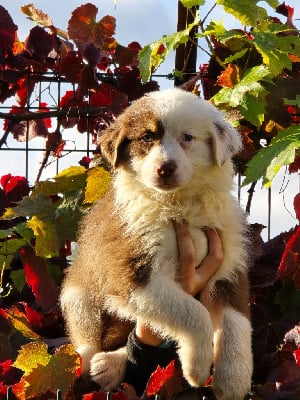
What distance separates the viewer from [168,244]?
321 cm

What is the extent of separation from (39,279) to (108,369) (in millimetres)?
1003

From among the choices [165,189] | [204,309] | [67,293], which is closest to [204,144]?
[165,189]

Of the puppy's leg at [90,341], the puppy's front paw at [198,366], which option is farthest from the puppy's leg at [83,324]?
the puppy's front paw at [198,366]

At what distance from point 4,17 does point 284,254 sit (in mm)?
2115

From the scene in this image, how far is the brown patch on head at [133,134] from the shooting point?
3.19 m

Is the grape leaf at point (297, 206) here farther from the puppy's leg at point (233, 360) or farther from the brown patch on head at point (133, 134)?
the brown patch on head at point (133, 134)

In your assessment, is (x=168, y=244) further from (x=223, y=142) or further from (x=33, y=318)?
(x=33, y=318)

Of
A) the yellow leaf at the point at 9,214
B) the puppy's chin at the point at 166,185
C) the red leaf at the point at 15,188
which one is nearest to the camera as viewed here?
the puppy's chin at the point at 166,185

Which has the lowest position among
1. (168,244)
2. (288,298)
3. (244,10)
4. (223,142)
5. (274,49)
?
(288,298)

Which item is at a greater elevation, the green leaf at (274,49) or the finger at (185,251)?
the green leaf at (274,49)

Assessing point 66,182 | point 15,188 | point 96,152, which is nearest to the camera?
point 66,182

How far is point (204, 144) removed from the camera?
323cm

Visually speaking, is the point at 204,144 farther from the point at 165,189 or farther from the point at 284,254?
the point at 284,254

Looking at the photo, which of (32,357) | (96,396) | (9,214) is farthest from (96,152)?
(96,396)
